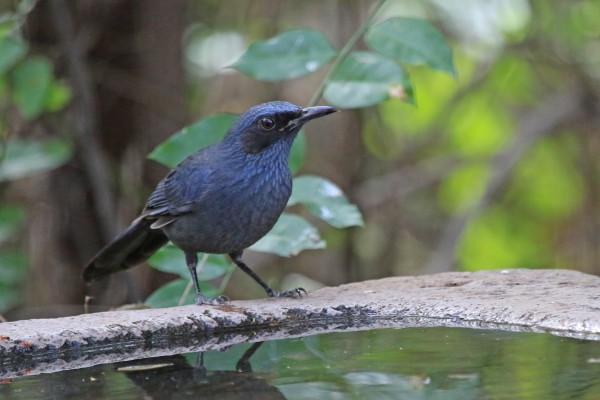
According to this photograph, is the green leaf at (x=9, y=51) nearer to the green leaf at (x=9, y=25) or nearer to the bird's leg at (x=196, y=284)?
the green leaf at (x=9, y=25)

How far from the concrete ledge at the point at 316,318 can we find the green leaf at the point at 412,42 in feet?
3.08

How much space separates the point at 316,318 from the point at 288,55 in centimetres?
120

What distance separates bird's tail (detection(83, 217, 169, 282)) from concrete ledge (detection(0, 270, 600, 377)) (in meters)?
1.18

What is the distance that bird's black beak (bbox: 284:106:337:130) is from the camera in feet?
14.4

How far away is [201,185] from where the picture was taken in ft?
15.3

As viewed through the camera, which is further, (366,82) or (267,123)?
(267,123)

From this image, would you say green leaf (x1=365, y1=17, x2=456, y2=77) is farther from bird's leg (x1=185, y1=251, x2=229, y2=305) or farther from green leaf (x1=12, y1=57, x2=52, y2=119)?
green leaf (x1=12, y1=57, x2=52, y2=119)

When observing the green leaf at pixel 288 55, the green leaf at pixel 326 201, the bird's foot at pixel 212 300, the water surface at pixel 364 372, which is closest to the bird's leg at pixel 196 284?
the bird's foot at pixel 212 300

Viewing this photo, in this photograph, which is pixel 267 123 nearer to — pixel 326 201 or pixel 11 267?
pixel 326 201

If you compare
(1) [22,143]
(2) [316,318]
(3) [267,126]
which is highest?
(1) [22,143]

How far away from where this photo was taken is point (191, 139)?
4477 millimetres

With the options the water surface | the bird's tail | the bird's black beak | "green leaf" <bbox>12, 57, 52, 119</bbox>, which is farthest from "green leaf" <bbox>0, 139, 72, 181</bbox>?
the water surface

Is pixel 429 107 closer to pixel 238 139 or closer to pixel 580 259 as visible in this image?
pixel 580 259

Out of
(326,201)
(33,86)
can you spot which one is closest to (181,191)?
(326,201)
